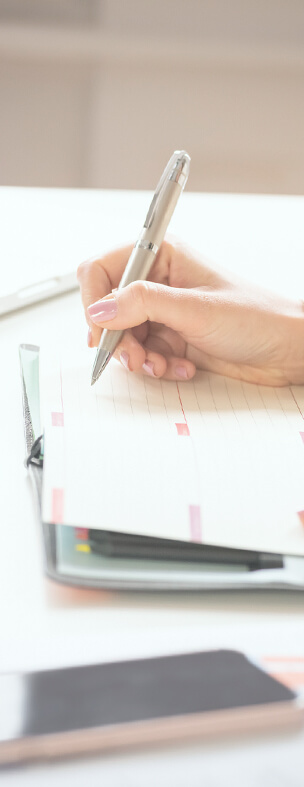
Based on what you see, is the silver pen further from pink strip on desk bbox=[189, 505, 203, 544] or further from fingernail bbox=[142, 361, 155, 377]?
pink strip on desk bbox=[189, 505, 203, 544]

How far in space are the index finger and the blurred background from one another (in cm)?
6

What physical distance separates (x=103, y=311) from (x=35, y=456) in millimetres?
136

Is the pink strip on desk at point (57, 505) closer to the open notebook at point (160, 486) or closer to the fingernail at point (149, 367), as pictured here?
the open notebook at point (160, 486)

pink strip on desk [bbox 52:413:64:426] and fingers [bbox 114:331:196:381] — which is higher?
fingers [bbox 114:331:196:381]

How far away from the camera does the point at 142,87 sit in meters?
0.60

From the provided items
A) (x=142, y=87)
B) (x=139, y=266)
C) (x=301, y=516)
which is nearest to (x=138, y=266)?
(x=139, y=266)

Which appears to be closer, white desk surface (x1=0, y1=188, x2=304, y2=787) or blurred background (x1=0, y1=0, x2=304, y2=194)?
white desk surface (x1=0, y1=188, x2=304, y2=787)

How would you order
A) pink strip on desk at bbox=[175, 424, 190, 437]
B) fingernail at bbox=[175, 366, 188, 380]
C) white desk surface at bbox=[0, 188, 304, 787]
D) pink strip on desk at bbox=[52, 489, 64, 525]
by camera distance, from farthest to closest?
fingernail at bbox=[175, 366, 188, 380] → pink strip on desk at bbox=[175, 424, 190, 437] → pink strip on desk at bbox=[52, 489, 64, 525] → white desk surface at bbox=[0, 188, 304, 787]

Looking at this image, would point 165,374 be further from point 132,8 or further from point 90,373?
point 132,8

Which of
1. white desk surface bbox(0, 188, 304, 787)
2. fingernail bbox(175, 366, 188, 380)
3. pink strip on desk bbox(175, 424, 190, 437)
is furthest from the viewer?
fingernail bbox(175, 366, 188, 380)

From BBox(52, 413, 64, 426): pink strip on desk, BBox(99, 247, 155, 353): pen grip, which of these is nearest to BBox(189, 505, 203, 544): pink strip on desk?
BBox(52, 413, 64, 426): pink strip on desk

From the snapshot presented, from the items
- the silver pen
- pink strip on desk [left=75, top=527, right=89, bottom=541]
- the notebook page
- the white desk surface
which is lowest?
the white desk surface

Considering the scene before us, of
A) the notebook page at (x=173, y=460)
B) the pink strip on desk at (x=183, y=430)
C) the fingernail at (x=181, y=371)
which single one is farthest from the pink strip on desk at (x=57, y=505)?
the fingernail at (x=181, y=371)

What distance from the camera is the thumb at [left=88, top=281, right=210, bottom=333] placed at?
0.57 metres
